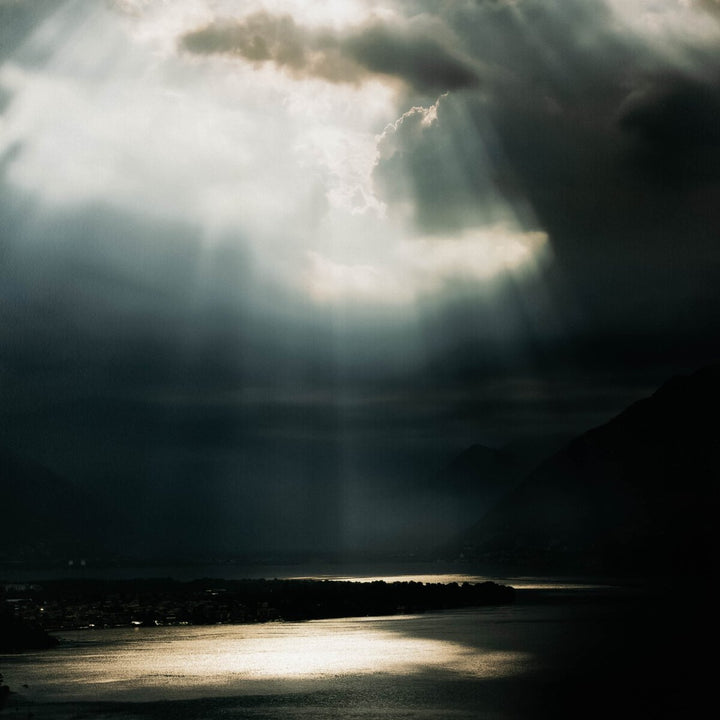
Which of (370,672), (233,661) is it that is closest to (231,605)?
(233,661)

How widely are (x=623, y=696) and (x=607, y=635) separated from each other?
1486 inches

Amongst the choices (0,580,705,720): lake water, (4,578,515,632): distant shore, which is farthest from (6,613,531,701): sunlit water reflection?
(4,578,515,632): distant shore

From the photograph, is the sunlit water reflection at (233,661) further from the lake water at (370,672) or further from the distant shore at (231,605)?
the distant shore at (231,605)

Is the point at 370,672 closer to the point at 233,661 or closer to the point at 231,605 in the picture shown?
the point at 233,661

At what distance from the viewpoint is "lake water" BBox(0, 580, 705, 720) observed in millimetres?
59719

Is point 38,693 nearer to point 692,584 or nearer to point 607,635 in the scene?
point 607,635

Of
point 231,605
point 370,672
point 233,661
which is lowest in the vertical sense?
point 370,672

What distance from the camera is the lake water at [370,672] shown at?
2351 inches

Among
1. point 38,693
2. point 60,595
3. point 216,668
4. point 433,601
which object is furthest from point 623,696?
point 60,595

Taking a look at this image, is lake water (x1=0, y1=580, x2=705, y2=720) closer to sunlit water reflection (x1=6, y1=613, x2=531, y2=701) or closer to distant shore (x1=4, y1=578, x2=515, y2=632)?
sunlit water reflection (x1=6, y1=613, x2=531, y2=701)

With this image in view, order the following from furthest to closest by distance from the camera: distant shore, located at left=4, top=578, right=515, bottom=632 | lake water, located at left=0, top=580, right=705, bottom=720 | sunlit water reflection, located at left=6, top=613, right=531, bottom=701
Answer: distant shore, located at left=4, top=578, right=515, bottom=632
sunlit water reflection, located at left=6, top=613, right=531, bottom=701
lake water, located at left=0, top=580, right=705, bottom=720

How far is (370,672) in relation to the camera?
248ft

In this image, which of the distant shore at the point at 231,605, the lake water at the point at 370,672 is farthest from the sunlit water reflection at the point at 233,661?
the distant shore at the point at 231,605

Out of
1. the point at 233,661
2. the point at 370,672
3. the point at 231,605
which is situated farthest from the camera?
the point at 231,605
